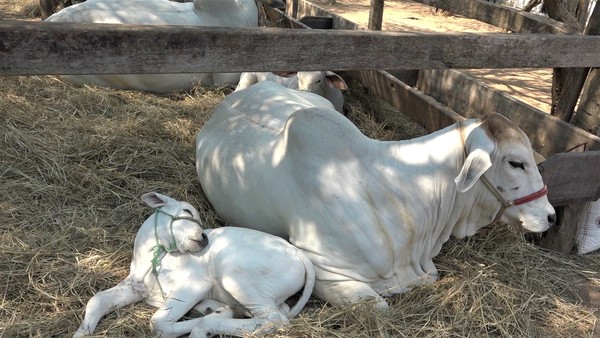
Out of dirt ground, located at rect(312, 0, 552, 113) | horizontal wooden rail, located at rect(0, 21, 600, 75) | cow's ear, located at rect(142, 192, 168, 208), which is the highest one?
horizontal wooden rail, located at rect(0, 21, 600, 75)

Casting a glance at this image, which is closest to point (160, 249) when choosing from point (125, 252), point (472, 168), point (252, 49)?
point (125, 252)

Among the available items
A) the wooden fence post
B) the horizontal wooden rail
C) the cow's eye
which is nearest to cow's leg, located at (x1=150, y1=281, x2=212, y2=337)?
the horizontal wooden rail

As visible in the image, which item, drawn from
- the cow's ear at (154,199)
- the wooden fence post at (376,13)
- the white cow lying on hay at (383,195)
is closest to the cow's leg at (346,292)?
the white cow lying on hay at (383,195)

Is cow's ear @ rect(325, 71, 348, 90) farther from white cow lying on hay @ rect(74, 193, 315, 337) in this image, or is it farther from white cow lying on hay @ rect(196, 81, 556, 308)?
white cow lying on hay @ rect(74, 193, 315, 337)

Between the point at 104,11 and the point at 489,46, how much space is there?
421cm

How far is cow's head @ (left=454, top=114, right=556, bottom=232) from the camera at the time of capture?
2939 mm

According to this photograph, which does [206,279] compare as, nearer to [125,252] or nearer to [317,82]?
[125,252]

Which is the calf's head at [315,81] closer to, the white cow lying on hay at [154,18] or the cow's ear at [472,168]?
the white cow lying on hay at [154,18]

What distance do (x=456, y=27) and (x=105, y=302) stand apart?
34.8ft

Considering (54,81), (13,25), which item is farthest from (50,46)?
(54,81)

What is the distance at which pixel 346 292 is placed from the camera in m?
3.06

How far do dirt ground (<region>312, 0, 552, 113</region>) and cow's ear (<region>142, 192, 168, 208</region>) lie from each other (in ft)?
18.7

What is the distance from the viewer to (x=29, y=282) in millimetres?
3061

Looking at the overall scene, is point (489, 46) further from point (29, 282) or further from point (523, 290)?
point (29, 282)
